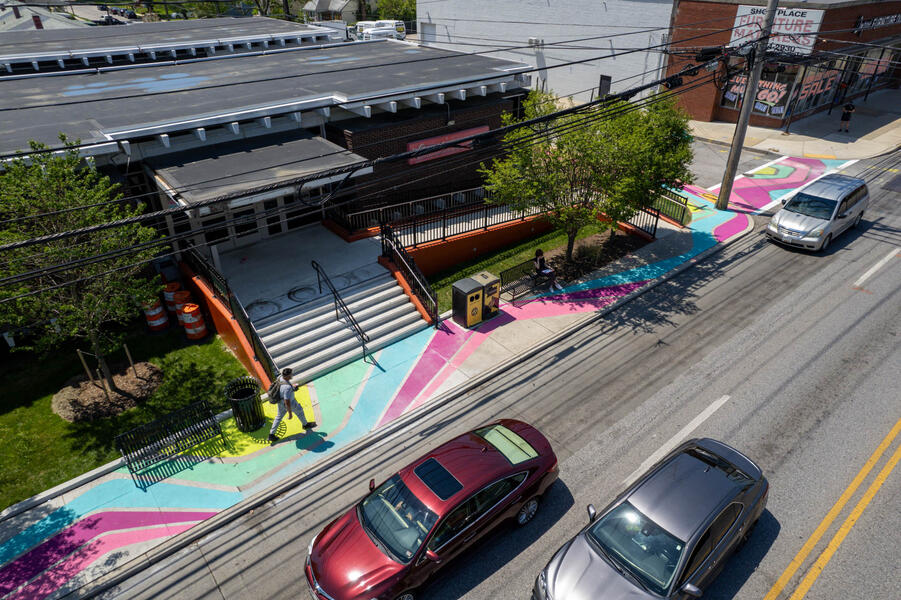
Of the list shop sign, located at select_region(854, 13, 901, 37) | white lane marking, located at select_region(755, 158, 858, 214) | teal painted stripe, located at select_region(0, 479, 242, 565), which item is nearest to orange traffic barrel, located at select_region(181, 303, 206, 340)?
teal painted stripe, located at select_region(0, 479, 242, 565)

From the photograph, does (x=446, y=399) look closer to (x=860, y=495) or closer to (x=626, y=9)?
(x=860, y=495)

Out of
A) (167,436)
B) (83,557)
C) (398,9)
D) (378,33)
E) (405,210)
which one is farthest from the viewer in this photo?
(398,9)

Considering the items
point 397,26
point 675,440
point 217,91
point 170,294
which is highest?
point 217,91

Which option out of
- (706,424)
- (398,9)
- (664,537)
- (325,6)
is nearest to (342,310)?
(706,424)

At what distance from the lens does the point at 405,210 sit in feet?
65.5

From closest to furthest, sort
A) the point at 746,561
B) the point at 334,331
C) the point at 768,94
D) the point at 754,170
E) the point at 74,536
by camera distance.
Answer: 1. the point at 746,561
2. the point at 74,536
3. the point at 334,331
4. the point at 754,170
5. the point at 768,94

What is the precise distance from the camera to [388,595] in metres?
7.92

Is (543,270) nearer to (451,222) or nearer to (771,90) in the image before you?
(451,222)

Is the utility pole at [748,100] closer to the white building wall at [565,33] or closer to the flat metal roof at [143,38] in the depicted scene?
the white building wall at [565,33]

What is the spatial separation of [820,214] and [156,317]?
866 inches

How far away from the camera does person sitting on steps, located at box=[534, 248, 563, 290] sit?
17203 millimetres

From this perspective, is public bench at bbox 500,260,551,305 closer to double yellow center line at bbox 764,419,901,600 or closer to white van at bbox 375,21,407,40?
double yellow center line at bbox 764,419,901,600

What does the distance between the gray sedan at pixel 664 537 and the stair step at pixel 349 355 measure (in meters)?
7.78

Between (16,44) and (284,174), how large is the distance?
1138 inches
